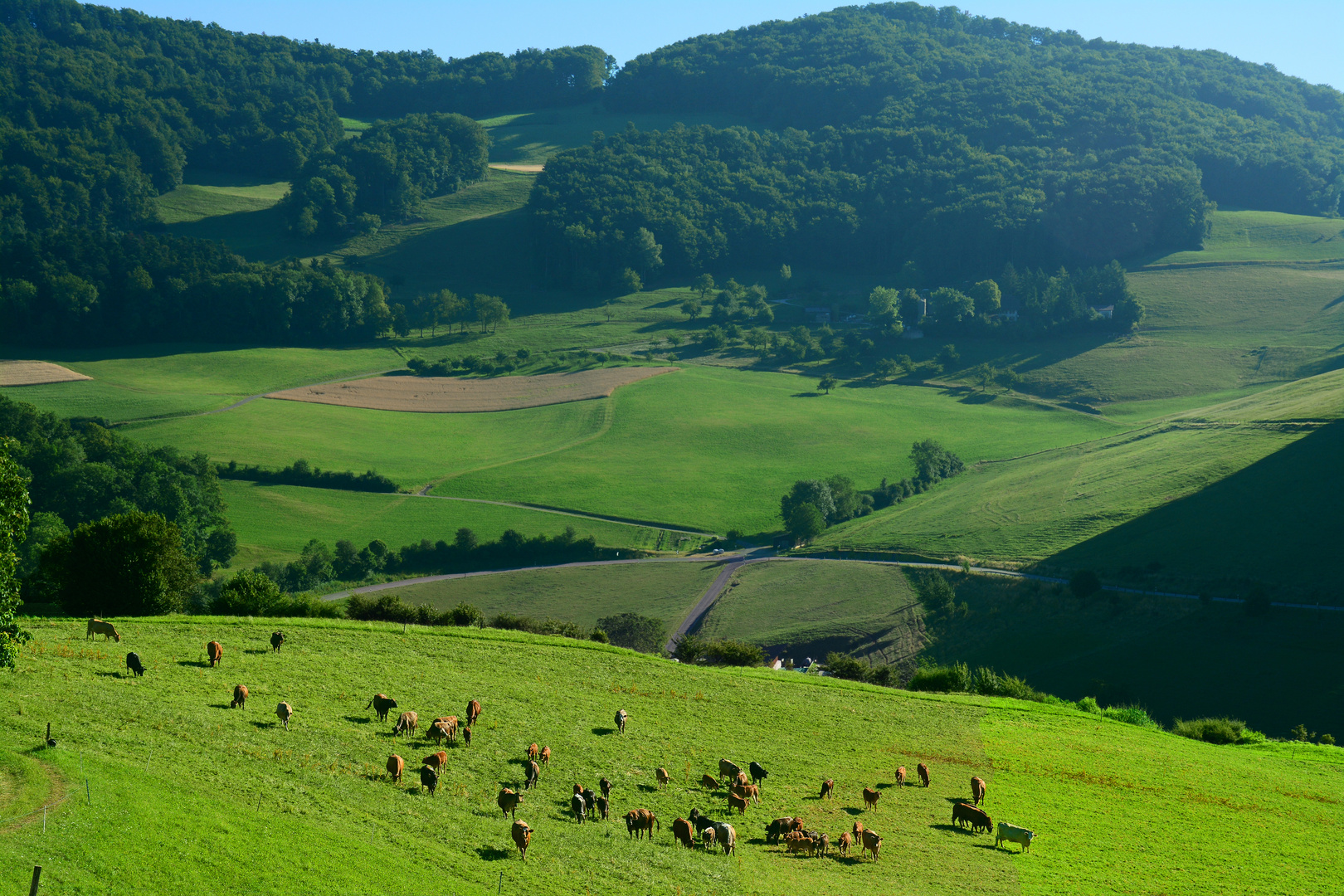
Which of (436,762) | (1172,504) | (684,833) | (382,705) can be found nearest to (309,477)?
(382,705)

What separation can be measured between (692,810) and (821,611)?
63.7 metres

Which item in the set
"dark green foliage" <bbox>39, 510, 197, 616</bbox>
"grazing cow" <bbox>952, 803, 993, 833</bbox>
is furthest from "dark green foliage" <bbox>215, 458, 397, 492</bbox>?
"grazing cow" <bbox>952, 803, 993, 833</bbox>

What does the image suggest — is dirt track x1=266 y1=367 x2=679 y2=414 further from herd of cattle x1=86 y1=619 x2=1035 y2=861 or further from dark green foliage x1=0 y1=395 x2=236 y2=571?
herd of cattle x1=86 y1=619 x2=1035 y2=861

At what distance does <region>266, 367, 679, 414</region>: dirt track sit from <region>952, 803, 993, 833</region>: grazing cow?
12731 cm

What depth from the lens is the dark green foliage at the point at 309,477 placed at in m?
119

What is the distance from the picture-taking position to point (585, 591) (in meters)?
99.3

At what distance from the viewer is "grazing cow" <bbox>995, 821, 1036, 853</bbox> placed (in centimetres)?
3231

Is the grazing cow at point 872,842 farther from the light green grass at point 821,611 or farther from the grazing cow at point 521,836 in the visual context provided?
the light green grass at point 821,611

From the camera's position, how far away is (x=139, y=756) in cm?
2614

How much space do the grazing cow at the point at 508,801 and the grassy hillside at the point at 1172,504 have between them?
75469 mm

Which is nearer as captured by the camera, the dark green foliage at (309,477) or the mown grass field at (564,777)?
the mown grass field at (564,777)

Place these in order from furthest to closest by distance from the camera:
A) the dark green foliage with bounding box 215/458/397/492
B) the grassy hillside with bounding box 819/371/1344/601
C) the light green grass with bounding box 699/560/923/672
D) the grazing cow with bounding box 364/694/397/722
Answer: the dark green foliage with bounding box 215/458/397/492
the grassy hillside with bounding box 819/371/1344/601
the light green grass with bounding box 699/560/923/672
the grazing cow with bounding box 364/694/397/722

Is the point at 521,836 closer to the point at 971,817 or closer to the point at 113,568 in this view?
the point at 971,817

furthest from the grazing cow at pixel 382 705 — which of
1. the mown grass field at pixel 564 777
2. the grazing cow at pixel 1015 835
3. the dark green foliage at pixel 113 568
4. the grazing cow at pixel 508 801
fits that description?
the dark green foliage at pixel 113 568
